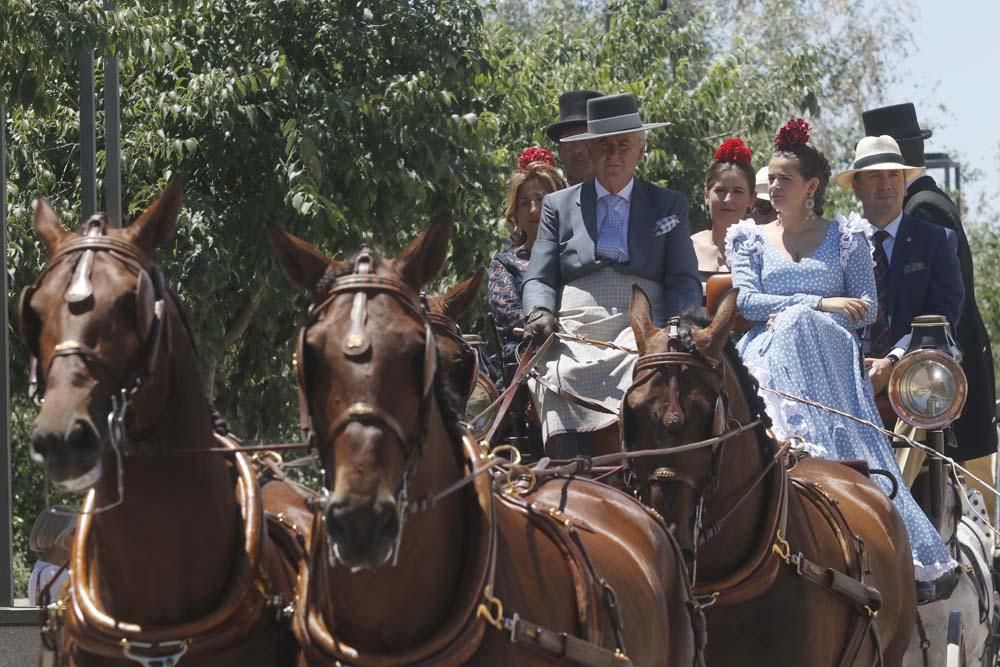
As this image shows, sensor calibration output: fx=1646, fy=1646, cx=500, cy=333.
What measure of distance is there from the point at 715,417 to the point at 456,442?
5.57ft

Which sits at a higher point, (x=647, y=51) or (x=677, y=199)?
(x=647, y=51)

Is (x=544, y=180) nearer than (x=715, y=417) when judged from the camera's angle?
No

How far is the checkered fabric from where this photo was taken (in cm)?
679

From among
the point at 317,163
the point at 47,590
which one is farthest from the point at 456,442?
the point at 317,163

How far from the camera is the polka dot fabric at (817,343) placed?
7371 mm

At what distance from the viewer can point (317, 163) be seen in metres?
11.2

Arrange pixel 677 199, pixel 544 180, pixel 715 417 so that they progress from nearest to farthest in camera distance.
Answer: pixel 715 417 < pixel 677 199 < pixel 544 180

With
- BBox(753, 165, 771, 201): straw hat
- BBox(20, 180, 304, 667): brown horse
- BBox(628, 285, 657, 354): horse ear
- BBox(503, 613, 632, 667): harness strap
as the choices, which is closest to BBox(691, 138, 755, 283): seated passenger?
BBox(753, 165, 771, 201): straw hat

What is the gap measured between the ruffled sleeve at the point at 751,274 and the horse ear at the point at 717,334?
1406 mm

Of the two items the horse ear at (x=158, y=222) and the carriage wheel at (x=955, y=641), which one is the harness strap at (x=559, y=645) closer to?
the horse ear at (x=158, y=222)

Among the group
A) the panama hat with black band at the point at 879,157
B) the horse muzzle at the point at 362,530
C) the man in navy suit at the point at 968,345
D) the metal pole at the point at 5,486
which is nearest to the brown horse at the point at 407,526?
the horse muzzle at the point at 362,530

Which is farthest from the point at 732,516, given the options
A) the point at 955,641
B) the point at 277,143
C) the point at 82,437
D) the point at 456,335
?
the point at 277,143

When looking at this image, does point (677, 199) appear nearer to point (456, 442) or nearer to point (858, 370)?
point (858, 370)

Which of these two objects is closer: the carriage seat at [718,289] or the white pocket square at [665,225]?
the white pocket square at [665,225]
